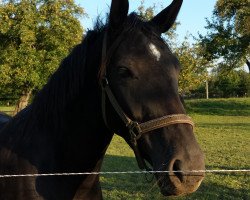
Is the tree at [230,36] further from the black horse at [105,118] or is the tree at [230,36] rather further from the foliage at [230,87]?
the black horse at [105,118]

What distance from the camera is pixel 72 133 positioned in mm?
2514

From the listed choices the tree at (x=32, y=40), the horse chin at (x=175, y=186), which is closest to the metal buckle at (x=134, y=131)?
the horse chin at (x=175, y=186)

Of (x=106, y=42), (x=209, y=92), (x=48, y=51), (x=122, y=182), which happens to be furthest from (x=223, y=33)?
(x=106, y=42)

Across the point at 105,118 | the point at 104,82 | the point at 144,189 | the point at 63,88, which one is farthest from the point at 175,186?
the point at 144,189

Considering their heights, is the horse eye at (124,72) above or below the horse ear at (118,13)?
below

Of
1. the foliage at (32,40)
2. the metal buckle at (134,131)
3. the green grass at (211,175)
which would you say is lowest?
the green grass at (211,175)

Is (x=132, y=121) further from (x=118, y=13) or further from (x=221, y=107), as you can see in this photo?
(x=221, y=107)

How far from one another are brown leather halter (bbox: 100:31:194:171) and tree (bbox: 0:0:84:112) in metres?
18.8

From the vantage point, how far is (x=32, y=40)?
21.5 m

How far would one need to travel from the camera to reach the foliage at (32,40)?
20844 mm

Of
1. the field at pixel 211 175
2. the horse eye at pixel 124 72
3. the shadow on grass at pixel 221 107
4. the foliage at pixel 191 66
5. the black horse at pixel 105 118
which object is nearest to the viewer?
the black horse at pixel 105 118

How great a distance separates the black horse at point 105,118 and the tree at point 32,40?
1844 cm

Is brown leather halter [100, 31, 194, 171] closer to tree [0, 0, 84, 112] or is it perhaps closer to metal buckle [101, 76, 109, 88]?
metal buckle [101, 76, 109, 88]

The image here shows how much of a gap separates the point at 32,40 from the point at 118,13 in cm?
2005
